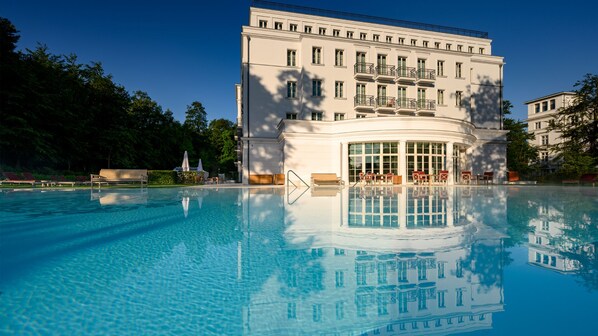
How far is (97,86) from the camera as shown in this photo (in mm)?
36156

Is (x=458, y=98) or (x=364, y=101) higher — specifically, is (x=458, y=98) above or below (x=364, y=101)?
above

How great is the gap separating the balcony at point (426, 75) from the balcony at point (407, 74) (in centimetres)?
49

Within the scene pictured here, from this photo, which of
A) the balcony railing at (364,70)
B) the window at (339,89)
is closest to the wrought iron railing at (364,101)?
the window at (339,89)

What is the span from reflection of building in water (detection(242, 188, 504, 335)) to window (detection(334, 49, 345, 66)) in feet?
82.2

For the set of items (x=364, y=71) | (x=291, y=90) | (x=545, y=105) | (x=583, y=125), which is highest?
(x=545, y=105)

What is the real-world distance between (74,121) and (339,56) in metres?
28.8

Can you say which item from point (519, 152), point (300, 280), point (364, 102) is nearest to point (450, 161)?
point (364, 102)

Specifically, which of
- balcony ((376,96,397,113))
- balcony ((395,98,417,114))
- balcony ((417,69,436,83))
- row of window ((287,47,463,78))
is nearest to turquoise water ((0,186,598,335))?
balcony ((376,96,397,113))

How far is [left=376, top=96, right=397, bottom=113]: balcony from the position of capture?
28406 mm

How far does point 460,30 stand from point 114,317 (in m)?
41.7

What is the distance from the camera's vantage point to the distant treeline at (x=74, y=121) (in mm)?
25906

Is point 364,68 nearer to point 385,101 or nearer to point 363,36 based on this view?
point 385,101

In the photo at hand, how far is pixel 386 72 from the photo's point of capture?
2881 centimetres

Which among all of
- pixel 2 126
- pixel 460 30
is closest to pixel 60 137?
pixel 2 126
